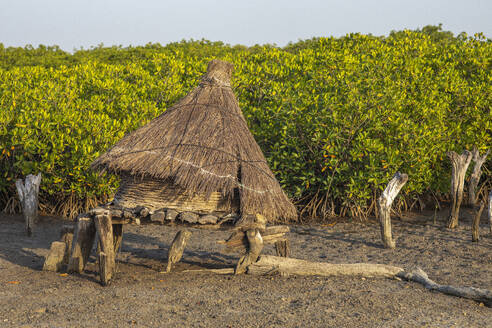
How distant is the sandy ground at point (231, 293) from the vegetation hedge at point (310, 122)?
215 centimetres

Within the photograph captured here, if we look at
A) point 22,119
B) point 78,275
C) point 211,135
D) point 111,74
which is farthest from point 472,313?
point 111,74

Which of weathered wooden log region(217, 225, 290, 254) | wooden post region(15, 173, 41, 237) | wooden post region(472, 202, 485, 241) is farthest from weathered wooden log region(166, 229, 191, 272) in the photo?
wooden post region(472, 202, 485, 241)

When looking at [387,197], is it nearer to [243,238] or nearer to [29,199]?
[243,238]

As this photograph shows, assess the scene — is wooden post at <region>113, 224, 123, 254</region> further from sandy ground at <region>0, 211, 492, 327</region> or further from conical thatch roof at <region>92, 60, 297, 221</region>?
conical thatch roof at <region>92, 60, 297, 221</region>

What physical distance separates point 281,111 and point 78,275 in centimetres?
618

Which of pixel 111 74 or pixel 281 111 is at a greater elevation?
pixel 111 74

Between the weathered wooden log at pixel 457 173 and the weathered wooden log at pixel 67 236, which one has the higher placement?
the weathered wooden log at pixel 457 173

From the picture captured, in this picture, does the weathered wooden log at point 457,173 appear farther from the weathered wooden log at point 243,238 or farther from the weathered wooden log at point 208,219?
the weathered wooden log at point 208,219

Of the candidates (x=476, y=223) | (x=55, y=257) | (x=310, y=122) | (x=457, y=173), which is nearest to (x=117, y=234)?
(x=55, y=257)

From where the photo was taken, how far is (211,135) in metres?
7.07

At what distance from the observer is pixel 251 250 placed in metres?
7.07

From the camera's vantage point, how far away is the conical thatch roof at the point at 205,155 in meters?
6.72

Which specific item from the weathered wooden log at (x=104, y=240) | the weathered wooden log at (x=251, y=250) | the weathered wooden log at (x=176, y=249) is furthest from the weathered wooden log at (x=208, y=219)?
the weathered wooden log at (x=104, y=240)

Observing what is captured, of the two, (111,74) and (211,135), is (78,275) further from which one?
(111,74)
